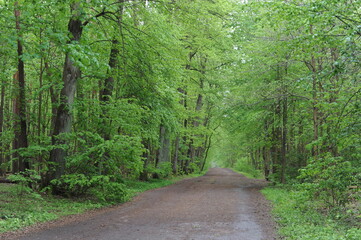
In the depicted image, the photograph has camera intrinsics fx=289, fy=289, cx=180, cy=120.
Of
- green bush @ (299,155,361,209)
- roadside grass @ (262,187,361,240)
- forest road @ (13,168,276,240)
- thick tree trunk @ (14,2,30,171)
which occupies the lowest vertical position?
forest road @ (13,168,276,240)

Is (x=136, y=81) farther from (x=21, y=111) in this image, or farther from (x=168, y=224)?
(x=168, y=224)

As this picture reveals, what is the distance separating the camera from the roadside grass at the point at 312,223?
5945 millimetres

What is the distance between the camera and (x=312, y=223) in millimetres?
7250

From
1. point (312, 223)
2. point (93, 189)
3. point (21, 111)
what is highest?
point (21, 111)

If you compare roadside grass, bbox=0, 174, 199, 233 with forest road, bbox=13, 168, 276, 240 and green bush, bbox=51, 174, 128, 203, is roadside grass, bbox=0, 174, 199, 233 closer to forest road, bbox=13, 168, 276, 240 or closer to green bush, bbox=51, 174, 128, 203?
green bush, bbox=51, 174, 128, 203

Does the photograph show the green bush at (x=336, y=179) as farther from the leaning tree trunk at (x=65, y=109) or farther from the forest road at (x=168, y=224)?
the leaning tree trunk at (x=65, y=109)

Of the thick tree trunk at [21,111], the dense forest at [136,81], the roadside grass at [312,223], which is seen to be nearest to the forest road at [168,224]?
the roadside grass at [312,223]

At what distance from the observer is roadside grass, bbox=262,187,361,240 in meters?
5.94

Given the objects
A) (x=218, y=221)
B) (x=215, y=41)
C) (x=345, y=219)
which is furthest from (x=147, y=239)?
(x=215, y=41)

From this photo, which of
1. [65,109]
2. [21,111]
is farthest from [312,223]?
[21,111]

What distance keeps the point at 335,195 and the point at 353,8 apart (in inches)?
201

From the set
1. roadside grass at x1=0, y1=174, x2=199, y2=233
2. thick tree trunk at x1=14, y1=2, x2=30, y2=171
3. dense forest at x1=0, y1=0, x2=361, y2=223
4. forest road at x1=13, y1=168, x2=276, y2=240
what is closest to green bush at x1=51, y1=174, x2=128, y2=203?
dense forest at x1=0, y1=0, x2=361, y2=223

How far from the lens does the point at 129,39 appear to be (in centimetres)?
1157

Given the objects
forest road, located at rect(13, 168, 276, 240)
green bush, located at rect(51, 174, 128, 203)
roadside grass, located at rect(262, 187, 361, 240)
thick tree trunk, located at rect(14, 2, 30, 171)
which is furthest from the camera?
thick tree trunk, located at rect(14, 2, 30, 171)
